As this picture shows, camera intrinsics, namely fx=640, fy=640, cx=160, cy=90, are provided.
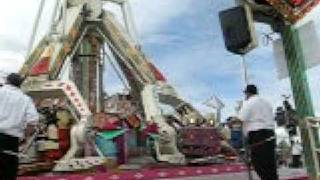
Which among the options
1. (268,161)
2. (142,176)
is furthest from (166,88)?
(268,161)

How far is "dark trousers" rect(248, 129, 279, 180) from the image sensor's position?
320 inches

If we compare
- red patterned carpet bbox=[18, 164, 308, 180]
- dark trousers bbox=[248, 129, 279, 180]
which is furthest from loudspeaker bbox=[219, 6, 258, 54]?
red patterned carpet bbox=[18, 164, 308, 180]

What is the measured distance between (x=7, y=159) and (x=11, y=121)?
460mm

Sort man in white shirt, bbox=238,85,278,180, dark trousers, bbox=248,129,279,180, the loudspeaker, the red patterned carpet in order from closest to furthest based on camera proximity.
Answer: the loudspeaker
dark trousers, bbox=248,129,279,180
man in white shirt, bbox=238,85,278,180
the red patterned carpet

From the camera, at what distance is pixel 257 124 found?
8383 millimetres

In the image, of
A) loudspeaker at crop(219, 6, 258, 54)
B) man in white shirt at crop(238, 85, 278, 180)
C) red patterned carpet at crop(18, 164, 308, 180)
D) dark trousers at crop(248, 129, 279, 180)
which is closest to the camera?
loudspeaker at crop(219, 6, 258, 54)

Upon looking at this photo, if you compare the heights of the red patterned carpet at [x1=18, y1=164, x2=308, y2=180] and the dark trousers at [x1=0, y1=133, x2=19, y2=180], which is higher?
the dark trousers at [x1=0, y1=133, x2=19, y2=180]

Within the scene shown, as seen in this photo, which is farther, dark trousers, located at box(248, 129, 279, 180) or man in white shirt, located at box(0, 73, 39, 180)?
dark trousers, located at box(248, 129, 279, 180)

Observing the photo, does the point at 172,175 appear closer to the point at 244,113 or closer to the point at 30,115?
the point at 244,113

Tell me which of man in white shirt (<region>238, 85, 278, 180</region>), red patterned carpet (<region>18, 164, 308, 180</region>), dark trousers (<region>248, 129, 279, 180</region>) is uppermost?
man in white shirt (<region>238, 85, 278, 180</region>)

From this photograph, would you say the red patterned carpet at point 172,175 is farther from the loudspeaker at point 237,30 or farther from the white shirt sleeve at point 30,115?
the loudspeaker at point 237,30

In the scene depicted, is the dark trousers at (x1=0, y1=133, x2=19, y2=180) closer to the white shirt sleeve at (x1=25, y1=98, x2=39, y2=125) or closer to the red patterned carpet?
the white shirt sleeve at (x1=25, y1=98, x2=39, y2=125)

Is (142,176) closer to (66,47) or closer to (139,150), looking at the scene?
(139,150)

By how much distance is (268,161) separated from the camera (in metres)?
8.11
